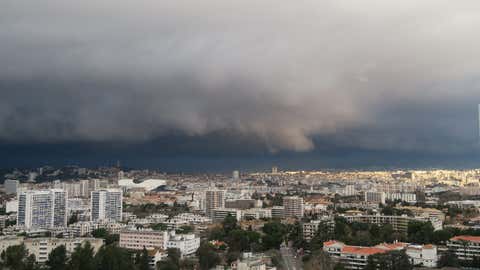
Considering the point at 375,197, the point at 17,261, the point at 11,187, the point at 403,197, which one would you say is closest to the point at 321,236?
the point at 17,261

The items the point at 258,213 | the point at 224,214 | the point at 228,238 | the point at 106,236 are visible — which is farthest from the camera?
the point at 258,213

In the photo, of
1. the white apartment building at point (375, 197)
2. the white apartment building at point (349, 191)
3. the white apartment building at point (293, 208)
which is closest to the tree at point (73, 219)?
the white apartment building at point (293, 208)

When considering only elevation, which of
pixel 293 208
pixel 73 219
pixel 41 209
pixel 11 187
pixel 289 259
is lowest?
pixel 289 259

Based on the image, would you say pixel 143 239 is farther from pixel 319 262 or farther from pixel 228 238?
pixel 319 262

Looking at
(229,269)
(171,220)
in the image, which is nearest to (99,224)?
(171,220)

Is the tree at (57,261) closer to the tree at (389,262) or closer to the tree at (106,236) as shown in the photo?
the tree at (106,236)

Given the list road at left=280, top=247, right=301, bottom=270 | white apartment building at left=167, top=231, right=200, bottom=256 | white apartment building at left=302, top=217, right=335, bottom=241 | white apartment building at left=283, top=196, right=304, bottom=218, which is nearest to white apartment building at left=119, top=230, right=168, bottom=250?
white apartment building at left=167, top=231, right=200, bottom=256

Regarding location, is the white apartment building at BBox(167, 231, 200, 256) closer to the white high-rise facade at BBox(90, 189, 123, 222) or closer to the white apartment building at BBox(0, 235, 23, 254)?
the white apartment building at BBox(0, 235, 23, 254)
